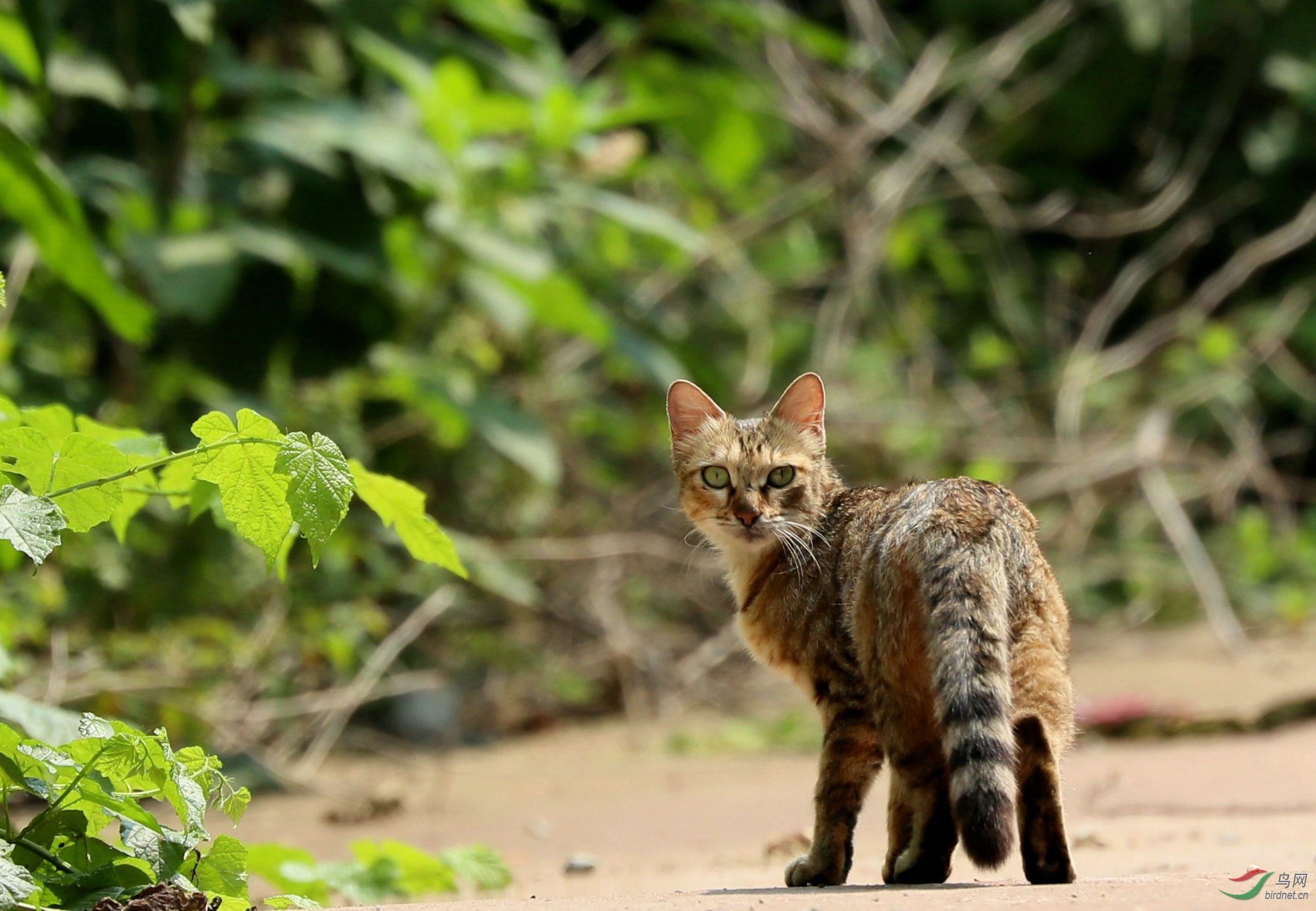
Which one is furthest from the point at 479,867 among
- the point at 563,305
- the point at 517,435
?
the point at 563,305

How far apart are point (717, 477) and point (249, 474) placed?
58.2 inches

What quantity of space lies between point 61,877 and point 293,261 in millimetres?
4101

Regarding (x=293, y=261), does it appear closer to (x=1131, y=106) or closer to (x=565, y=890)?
(x=565, y=890)

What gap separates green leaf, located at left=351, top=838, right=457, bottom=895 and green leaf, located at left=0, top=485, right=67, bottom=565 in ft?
4.65

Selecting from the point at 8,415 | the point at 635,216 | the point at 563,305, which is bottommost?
the point at 8,415

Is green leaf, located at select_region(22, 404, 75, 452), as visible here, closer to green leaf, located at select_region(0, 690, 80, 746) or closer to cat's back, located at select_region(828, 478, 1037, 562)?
green leaf, located at select_region(0, 690, 80, 746)

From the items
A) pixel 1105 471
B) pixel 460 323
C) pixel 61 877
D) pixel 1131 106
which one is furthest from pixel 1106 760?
pixel 1131 106

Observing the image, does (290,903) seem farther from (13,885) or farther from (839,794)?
(839,794)

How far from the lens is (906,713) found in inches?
123

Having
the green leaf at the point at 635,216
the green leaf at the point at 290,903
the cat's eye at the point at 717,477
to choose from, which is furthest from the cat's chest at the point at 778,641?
the green leaf at the point at 635,216

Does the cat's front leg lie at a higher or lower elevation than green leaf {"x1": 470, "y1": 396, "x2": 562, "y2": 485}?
lower

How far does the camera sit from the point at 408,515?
113 inches

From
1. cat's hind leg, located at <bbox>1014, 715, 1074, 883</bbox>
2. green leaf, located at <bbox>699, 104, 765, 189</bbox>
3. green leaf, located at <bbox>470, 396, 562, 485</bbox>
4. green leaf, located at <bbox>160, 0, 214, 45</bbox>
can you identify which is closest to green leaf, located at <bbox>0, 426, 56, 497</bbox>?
cat's hind leg, located at <bbox>1014, 715, 1074, 883</bbox>

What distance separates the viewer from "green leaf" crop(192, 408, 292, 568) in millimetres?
2561
